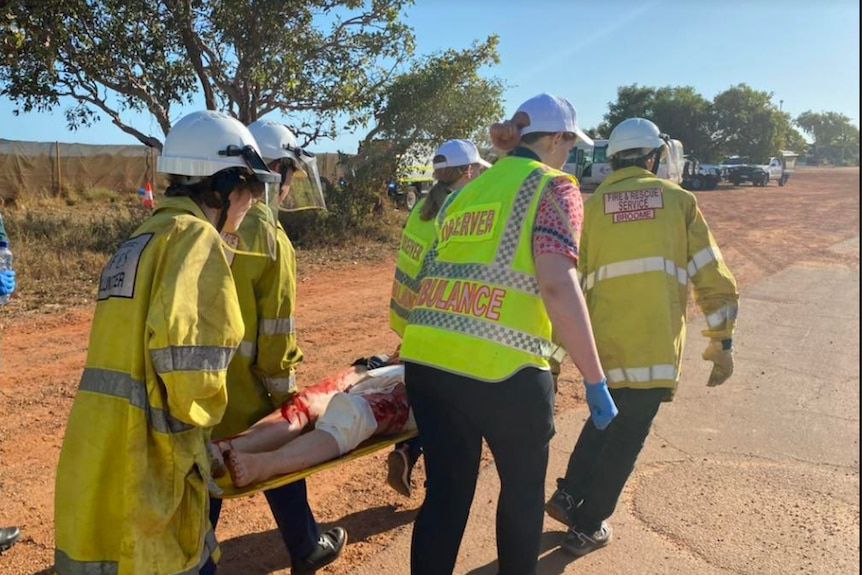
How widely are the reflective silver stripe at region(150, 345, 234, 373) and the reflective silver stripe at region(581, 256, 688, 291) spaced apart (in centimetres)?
201

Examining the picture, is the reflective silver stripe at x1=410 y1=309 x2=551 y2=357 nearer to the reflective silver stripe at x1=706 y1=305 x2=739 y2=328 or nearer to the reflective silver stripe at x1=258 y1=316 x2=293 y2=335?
the reflective silver stripe at x1=258 y1=316 x2=293 y2=335

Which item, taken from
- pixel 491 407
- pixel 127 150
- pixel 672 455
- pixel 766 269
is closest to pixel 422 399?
pixel 491 407

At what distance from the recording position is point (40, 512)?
349cm

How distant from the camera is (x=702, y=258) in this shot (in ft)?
10.8

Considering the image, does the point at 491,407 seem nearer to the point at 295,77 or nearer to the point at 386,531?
the point at 386,531

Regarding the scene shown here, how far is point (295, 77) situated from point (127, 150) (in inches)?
560

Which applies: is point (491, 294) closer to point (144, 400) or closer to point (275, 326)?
point (275, 326)

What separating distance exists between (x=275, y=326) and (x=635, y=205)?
5.73 ft

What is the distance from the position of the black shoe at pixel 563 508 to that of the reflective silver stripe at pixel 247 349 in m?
1.66

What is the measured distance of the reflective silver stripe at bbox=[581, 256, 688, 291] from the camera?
3191 millimetres

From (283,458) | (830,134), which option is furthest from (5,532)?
(830,134)

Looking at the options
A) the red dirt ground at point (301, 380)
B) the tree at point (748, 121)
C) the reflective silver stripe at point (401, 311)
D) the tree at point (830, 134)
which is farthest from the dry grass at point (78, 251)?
the tree at point (830, 134)

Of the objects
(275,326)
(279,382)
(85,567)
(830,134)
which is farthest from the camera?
(830,134)

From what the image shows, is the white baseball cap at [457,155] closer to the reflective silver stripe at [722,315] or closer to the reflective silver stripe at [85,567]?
the reflective silver stripe at [722,315]
